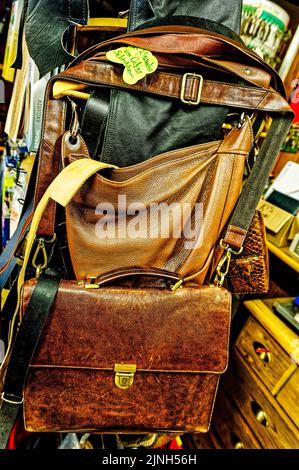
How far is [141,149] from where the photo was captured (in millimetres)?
657

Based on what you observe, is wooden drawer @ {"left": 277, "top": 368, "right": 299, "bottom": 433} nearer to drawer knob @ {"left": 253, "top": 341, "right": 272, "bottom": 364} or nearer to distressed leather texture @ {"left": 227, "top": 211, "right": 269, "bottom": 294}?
drawer knob @ {"left": 253, "top": 341, "right": 272, "bottom": 364}

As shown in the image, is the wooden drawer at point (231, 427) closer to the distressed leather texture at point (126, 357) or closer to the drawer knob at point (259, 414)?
the drawer knob at point (259, 414)

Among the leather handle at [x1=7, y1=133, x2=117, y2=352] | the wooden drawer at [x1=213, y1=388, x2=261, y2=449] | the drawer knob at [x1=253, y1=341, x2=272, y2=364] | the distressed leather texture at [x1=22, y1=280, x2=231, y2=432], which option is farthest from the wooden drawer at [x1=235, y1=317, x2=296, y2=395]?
the leather handle at [x1=7, y1=133, x2=117, y2=352]

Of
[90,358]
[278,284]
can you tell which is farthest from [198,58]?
[278,284]

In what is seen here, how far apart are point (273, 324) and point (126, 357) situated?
0.55 m

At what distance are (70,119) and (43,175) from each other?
142 millimetres

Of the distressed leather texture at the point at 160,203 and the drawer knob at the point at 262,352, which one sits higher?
the distressed leather texture at the point at 160,203

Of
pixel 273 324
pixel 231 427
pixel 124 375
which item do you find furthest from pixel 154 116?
pixel 231 427

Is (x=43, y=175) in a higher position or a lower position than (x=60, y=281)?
higher

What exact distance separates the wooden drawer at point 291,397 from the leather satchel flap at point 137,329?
34cm

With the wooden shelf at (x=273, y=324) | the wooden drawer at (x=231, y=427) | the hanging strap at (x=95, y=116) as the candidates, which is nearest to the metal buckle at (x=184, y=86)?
the hanging strap at (x=95, y=116)

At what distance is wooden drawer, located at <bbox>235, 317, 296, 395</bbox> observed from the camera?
888 mm

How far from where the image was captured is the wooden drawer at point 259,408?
34.2 inches

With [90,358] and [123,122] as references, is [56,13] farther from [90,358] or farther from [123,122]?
[90,358]
